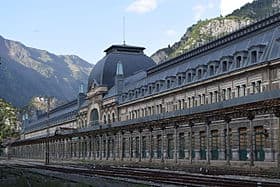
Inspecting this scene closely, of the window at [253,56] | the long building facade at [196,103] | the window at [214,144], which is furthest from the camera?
the window at [214,144]

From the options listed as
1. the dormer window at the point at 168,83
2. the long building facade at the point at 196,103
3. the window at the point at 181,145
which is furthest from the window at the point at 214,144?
the dormer window at the point at 168,83

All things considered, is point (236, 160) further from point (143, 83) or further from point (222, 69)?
point (143, 83)

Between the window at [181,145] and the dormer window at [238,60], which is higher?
the dormer window at [238,60]

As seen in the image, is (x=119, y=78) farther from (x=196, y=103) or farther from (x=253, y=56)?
(x=253, y=56)

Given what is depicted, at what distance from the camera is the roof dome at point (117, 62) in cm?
10106

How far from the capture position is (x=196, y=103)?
61.3 meters

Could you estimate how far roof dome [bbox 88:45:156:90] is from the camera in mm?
101062

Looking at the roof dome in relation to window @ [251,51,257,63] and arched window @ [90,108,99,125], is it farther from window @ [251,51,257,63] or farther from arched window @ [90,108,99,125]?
window @ [251,51,257,63]

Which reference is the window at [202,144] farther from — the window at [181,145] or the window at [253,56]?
the window at [253,56]

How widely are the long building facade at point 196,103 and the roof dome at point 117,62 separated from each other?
0.71ft

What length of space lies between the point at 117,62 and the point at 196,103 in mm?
43987

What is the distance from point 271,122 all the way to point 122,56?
Answer: 6356cm

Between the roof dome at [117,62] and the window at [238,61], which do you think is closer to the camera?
the window at [238,61]

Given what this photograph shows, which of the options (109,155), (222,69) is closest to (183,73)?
(222,69)
